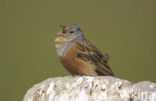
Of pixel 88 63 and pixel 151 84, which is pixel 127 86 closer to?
pixel 151 84

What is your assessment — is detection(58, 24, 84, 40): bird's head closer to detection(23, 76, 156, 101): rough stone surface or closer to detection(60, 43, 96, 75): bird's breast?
detection(60, 43, 96, 75): bird's breast

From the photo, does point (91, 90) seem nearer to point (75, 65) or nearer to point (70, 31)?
point (75, 65)

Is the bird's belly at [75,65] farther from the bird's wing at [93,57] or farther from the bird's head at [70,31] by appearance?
the bird's head at [70,31]

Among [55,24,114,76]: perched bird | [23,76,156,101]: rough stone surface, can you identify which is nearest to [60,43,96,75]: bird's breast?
[55,24,114,76]: perched bird

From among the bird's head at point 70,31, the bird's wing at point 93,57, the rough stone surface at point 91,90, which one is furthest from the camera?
the bird's head at point 70,31

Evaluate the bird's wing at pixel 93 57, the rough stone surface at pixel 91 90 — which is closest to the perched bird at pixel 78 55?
the bird's wing at pixel 93 57

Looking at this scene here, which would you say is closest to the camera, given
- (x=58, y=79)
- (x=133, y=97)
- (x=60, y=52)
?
(x=133, y=97)

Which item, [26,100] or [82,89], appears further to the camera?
[26,100]

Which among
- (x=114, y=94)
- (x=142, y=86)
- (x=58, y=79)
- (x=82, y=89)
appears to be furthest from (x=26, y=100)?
(x=142, y=86)
